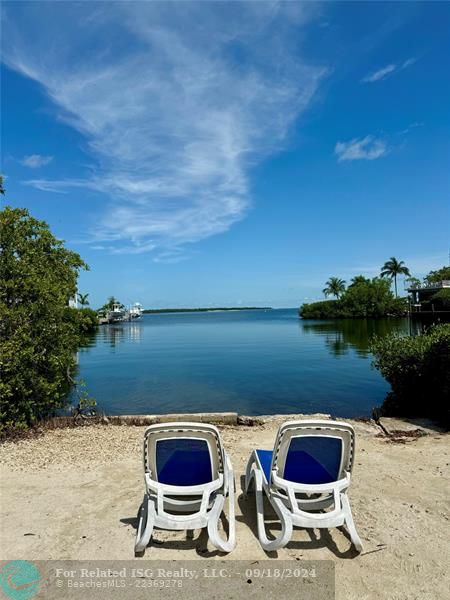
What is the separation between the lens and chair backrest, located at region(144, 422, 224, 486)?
3324mm

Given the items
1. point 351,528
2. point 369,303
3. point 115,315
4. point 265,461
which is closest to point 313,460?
point 351,528

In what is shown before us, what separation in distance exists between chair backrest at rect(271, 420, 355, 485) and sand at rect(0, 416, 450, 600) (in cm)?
57

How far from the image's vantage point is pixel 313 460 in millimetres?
3412

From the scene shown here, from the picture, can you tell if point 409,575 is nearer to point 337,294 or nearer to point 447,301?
point 447,301

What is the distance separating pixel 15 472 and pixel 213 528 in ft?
10.8

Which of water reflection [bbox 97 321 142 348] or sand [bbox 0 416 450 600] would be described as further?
water reflection [bbox 97 321 142 348]

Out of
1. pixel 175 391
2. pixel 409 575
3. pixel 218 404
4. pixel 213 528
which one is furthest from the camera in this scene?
pixel 175 391

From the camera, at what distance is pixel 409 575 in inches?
116

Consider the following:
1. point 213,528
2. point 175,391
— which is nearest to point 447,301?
point 175,391

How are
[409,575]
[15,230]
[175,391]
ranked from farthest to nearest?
[175,391]
[15,230]
[409,575]

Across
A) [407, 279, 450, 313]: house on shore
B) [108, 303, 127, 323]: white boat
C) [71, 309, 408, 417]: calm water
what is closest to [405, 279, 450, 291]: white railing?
[407, 279, 450, 313]: house on shore

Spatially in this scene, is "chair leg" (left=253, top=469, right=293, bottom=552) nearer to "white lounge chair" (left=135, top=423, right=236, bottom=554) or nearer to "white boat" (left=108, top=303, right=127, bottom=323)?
"white lounge chair" (left=135, top=423, right=236, bottom=554)

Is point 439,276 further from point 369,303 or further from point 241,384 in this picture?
point 241,384

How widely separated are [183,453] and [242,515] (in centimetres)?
113
